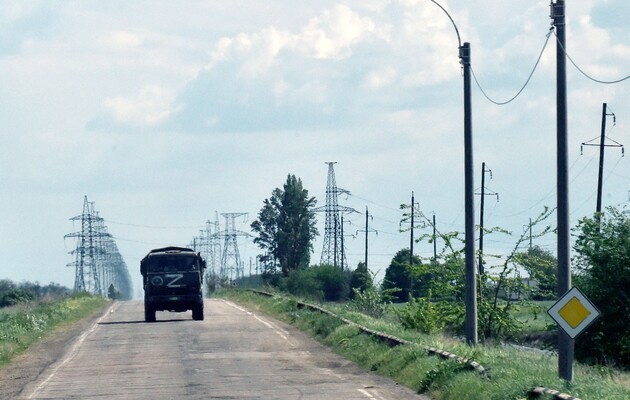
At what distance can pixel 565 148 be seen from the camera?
18328mm

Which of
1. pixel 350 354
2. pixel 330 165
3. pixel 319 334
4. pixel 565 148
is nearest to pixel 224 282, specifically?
pixel 330 165

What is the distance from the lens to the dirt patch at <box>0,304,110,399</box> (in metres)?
22.5

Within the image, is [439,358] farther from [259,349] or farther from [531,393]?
[259,349]

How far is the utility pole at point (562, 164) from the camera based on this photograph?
17938mm

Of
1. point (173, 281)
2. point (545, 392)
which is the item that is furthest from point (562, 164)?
point (173, 281)

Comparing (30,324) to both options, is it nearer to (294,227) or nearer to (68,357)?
(68,357)

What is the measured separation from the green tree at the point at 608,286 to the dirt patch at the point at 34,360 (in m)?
13.5

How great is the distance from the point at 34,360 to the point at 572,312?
1663 centimetres

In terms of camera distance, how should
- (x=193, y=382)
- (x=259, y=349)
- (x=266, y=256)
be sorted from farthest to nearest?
(x=266, y=256)
(x=259, y=349)
(x=193, y=382)

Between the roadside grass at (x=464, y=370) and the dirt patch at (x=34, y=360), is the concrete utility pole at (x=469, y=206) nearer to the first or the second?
the roadside grass at (x=464, y=370)

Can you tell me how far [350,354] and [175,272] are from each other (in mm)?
16470

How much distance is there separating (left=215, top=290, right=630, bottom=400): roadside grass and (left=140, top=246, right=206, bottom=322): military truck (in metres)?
10.8

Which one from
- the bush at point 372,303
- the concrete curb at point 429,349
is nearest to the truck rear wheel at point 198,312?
the bush at point 372,303

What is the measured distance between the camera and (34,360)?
28828 millimetres
